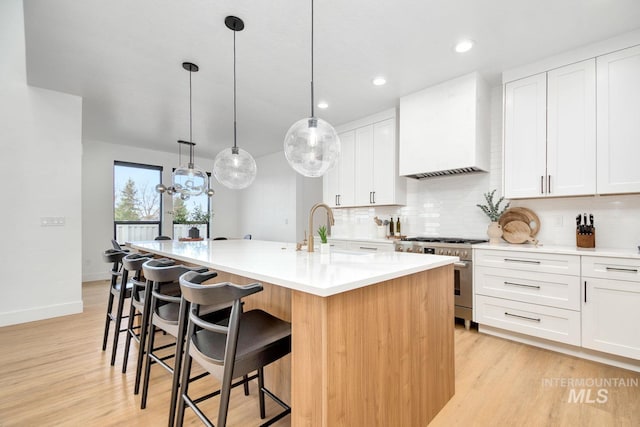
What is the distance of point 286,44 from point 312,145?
1265 mm

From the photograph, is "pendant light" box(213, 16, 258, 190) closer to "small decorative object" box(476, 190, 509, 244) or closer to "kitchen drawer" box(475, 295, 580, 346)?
"small decorative object" box(476, 190, 509, 244)

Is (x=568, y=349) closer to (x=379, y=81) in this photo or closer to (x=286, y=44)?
(x=379, y=81)

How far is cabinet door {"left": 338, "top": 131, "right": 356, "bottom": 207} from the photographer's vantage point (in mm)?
4512

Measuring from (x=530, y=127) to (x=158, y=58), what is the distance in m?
3.72

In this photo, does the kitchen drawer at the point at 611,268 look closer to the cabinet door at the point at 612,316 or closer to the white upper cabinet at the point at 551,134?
the cabinet door at the point at 612,316

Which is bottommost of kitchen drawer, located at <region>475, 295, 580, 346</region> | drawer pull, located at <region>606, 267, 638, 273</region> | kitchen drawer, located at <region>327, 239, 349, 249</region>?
kitchen drawer, located at <region>475, 295, 580, 346</region>

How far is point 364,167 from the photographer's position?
4352 mm

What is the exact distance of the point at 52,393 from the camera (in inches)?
78.3

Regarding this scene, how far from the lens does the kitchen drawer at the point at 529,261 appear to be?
2.42 meters

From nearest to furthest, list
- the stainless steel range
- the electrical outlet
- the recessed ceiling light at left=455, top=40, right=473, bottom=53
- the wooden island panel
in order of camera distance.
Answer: the wooden island panel → the recessed ceiling light at left=455, top=40, right=473, bottom=53 → the stainless steel range → the electrical outlet

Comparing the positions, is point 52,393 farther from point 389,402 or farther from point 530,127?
point 530,127

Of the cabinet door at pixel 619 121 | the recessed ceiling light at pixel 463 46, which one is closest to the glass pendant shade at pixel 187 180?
the recessed ceiling light at pixel 463 46

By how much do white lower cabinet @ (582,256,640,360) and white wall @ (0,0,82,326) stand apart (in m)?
5.44

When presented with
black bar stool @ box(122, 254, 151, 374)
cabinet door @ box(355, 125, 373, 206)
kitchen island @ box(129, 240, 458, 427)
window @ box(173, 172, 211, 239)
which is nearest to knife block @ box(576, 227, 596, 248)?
kitchen island @ box(129, 240, 458, 427)
